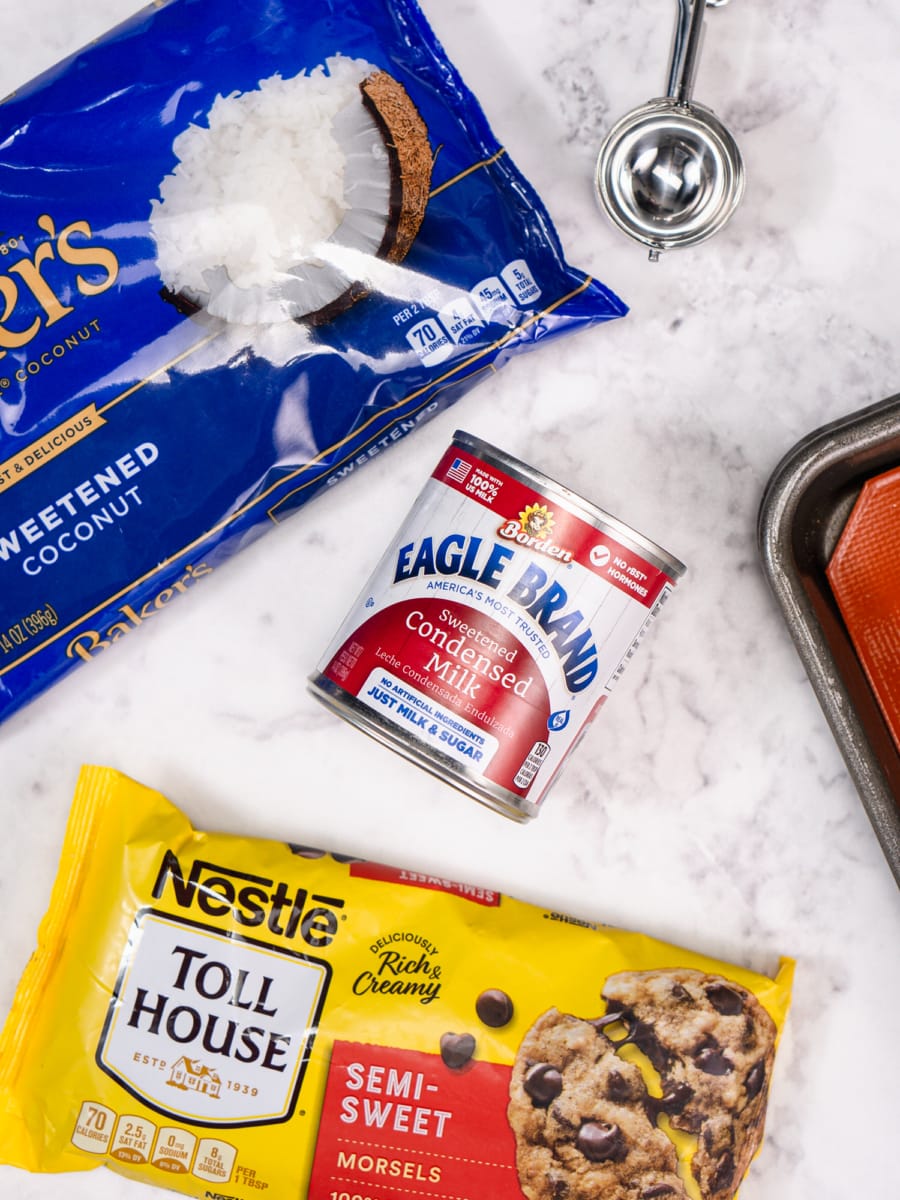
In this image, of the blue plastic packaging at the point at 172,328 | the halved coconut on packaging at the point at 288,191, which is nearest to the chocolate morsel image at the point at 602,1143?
the blue plastic packaging at the point at 172,328

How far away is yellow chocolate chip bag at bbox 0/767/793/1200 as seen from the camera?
833 millimetres

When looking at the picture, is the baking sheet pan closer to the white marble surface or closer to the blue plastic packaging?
the white marble surface

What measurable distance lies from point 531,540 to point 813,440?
0.32m

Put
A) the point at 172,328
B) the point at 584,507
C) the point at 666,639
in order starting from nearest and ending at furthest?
1. the point at 584,507
2. the point at 172,328
3. the point at 666,639

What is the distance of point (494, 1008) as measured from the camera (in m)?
0.85

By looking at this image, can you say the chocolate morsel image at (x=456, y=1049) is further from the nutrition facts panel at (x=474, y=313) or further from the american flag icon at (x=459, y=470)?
the nutrition facts panel at (x=474, y=313)

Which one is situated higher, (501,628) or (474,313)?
(474,313)

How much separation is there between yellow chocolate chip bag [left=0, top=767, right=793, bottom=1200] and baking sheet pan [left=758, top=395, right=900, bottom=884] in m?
0.25

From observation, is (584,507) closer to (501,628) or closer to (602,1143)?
(501,628)

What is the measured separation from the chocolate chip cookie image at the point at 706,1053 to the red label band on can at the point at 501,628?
0.83 feet

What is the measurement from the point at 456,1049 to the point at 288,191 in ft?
2.50

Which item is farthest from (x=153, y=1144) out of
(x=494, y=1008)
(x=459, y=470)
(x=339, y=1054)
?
(x=459, y=470)

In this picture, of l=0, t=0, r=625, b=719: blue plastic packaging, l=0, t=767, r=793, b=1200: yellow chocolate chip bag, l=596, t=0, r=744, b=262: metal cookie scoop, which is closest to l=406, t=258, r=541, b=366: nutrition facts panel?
l=0, t=0, r=625, b=719: blue plastic packaging

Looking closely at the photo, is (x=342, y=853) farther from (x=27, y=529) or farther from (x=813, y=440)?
(x=813, y=440)
